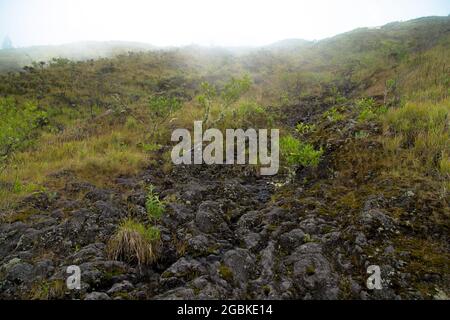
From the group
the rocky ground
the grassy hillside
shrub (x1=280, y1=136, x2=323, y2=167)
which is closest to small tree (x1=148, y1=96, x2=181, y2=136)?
the grassy hillside

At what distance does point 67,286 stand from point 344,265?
3.80 metres

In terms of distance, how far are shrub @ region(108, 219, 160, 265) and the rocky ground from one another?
0.45ft

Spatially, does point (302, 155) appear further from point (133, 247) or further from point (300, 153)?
point (133, 247)

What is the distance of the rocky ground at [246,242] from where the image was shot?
4102 millimetres

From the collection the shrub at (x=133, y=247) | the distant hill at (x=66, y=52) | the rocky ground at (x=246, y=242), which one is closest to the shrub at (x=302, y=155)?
the rocky ground at (x=246, y=242)

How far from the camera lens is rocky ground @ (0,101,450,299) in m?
4.10

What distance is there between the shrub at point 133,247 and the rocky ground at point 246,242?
0.45 ft

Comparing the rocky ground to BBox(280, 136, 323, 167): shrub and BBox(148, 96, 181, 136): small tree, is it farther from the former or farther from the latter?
BBox(148, 96, 181, 136): small tree

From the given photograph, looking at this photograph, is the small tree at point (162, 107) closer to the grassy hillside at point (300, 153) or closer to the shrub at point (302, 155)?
the grassy hillside at point (300, 153)

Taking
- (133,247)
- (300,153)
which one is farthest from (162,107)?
(133,247)

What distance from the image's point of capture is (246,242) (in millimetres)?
5254

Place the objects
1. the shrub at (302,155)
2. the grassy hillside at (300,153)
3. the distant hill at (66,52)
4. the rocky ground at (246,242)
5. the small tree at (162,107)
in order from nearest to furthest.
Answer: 1. the rocky ground at (246,242)
2. the grassy hillside at (300,153)
3. the shrub at (302,155)
4. the small tree at (162,107)
5. the distant hill at (66,52)

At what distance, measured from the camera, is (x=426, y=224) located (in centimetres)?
481
